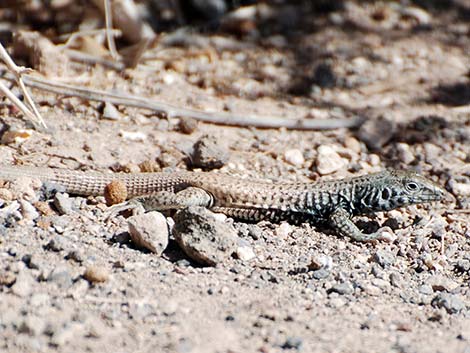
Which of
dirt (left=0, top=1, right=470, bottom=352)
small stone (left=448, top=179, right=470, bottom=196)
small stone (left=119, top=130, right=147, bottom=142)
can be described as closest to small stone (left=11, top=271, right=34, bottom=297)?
dirt (left=0, top=1, right=470, bottom=352)

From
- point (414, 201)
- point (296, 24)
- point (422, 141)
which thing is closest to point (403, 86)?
point (422, 141)

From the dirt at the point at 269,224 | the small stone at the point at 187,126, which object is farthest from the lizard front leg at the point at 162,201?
the small stone at the point at 187,126

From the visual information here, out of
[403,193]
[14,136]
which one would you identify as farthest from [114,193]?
→ [403,193]

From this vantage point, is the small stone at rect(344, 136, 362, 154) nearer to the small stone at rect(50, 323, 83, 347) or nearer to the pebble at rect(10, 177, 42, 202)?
the pebble at rect(10, 177, 42, 202)

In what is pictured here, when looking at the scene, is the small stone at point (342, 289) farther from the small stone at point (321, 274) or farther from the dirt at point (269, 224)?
the small stone at point (321, 274)

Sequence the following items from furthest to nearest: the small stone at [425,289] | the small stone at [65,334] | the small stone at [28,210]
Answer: the small stone at [28,210]
the small stone at [425,289]
the small stone at [65,334]
